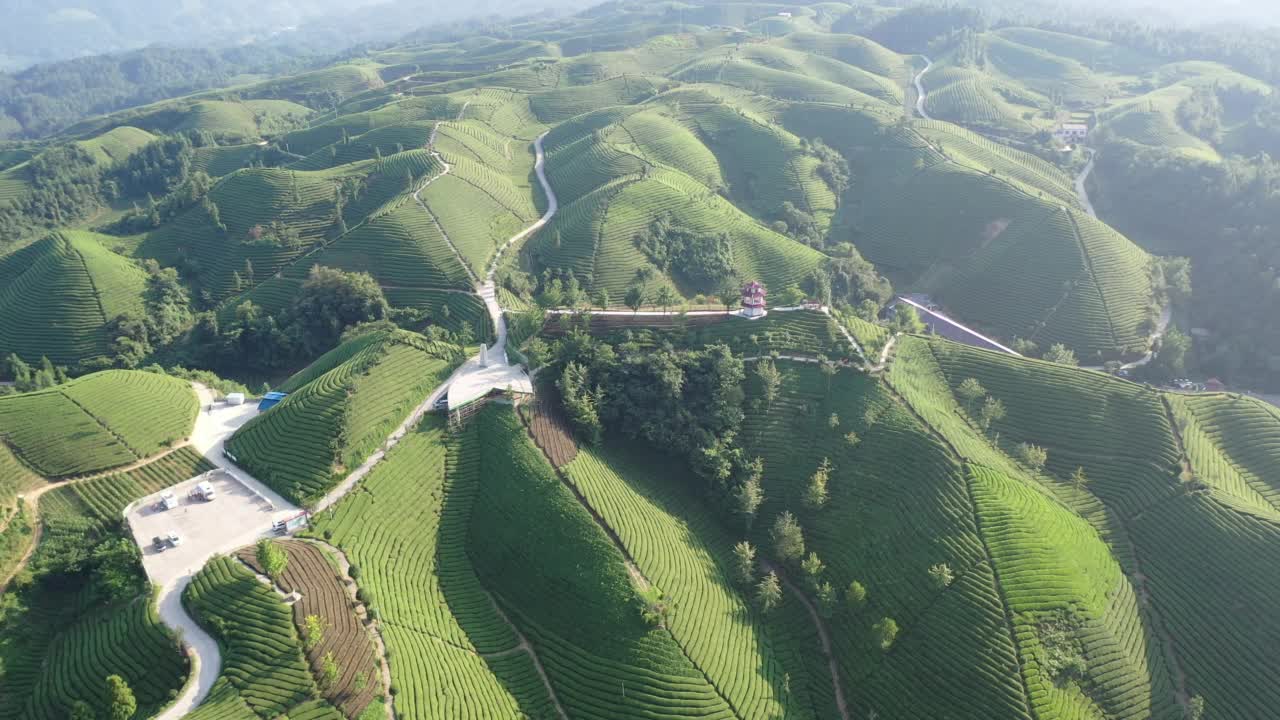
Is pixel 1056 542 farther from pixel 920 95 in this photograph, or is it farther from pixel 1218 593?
pixel 920 95

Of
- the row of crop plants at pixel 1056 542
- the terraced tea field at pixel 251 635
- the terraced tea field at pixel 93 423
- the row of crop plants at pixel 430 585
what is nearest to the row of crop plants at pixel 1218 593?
the row of crop plants at pixel 1056 542

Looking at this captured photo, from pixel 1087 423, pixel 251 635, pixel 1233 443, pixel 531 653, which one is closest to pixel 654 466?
pixel 531 653

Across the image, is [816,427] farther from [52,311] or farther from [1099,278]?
[52,311]

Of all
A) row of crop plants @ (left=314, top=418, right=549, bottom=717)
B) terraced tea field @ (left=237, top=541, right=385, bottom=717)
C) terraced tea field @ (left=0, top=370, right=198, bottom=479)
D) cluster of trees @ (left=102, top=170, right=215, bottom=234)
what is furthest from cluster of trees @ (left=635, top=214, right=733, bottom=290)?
cluster of trees @ (left=102, top=170, right=215, bottom=234)

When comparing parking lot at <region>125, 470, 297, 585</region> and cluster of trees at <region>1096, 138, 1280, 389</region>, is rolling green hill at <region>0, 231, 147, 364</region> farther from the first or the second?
cluster of trees at <region>1096, 138, 1280, 389</region>

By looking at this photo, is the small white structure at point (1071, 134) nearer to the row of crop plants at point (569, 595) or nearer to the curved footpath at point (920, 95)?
the curved footpath at point (920, 95)

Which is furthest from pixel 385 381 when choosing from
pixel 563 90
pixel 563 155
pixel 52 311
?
pixel 563 90
